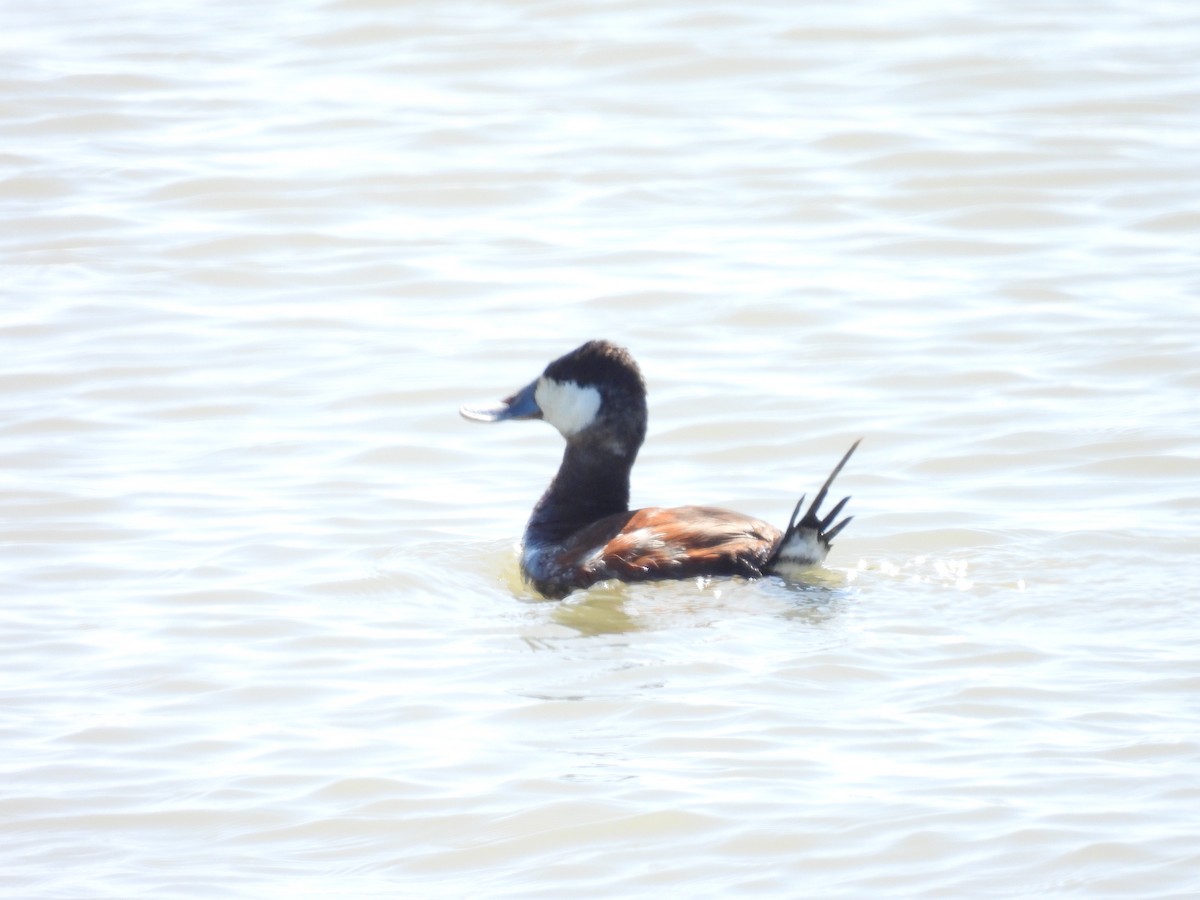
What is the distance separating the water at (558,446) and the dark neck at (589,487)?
0.68 ft

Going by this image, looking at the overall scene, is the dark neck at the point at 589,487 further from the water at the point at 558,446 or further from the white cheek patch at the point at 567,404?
the water at the point at 558,446

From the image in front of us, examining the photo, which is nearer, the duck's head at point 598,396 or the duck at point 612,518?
the duck at point 612,518

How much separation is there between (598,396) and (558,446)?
1.32 metres

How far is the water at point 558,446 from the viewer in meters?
4.64

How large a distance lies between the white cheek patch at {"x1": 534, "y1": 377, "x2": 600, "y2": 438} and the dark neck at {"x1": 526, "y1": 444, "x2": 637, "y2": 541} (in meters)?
0.09

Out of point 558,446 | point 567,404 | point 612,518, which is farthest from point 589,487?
point 558,446

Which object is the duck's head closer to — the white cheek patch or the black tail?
the white cheek patch

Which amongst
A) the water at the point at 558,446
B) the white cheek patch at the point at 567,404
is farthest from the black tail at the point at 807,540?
the white cheek patch at the point at 567,404

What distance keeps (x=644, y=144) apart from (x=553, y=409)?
15.8ft

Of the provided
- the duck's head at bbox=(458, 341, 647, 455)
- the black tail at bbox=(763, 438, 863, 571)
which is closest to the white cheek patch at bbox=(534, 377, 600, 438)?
the duck's head at bbox=(458, 341, 647, 455)

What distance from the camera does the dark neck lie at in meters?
6.94

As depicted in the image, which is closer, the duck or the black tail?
the black tail

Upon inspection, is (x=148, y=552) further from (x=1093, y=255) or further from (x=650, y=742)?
(x=1093, y=255)

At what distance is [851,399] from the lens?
27.1ft
